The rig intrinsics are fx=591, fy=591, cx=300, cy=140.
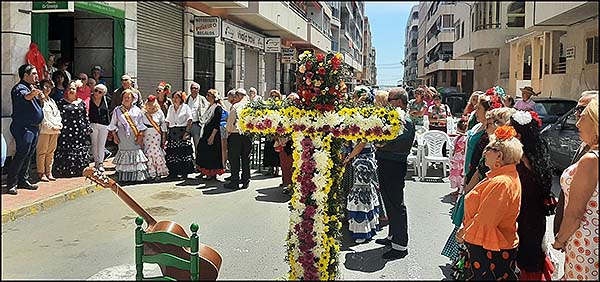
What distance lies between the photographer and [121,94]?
833 centimetres

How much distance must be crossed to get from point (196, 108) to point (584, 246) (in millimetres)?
7369

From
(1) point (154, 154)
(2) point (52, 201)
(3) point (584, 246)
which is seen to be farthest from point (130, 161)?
(3) point (584, 246)

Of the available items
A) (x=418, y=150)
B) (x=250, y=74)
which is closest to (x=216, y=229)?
(x=250, y=74)

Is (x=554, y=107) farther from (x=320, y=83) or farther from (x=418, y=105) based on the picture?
(x=320, y=83)

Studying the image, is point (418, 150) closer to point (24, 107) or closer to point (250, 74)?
point (250, 74)

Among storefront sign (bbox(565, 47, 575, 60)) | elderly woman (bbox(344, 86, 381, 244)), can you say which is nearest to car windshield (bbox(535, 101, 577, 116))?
storefront sign (bbox(565, 47, 575, 60))

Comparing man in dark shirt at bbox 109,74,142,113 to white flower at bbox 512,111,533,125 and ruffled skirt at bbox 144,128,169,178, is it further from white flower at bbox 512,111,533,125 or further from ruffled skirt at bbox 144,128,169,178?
white flower at bbox 512,111,533,125

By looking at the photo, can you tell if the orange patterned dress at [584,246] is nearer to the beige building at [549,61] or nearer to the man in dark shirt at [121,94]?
the man in dark shirt at [121,94]

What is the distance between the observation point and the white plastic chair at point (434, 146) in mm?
10938

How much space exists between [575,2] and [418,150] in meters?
8.45

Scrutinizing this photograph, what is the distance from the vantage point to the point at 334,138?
4.05 metres

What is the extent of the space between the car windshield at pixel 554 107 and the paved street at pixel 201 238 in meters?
6.15

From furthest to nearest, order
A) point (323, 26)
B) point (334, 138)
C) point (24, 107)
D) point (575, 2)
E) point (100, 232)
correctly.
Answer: point (24, 107)
point (323, 26)
point (100, 232)
point (334, 138)
point (575, 2)

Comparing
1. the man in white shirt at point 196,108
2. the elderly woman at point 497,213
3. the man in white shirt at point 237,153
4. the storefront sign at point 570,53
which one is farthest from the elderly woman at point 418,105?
the storefront sign at point 570,53
